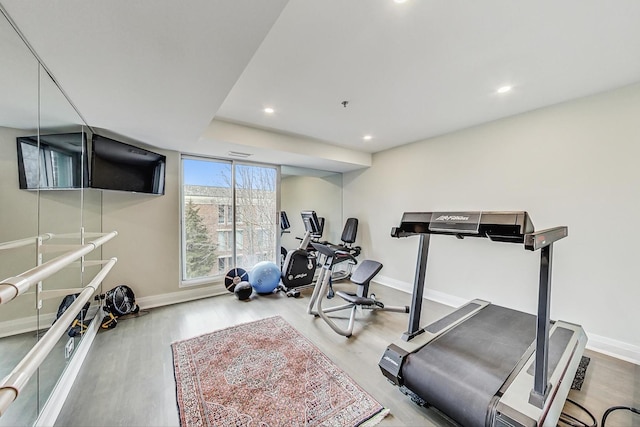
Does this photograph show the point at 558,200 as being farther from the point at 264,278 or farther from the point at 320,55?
the point at 264,278

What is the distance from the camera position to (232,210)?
4.41 meters

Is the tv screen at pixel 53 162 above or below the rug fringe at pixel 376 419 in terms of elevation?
above

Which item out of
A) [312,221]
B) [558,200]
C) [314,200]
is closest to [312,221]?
[312,221]

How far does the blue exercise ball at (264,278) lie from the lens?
406 centimetres

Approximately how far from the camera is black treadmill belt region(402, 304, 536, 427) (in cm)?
155

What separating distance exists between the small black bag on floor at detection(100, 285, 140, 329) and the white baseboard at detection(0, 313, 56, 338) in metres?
1.61

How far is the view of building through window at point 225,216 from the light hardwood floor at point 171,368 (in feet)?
3.02

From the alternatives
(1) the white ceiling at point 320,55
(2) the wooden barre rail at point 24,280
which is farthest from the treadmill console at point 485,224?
(2) the wooden barre rail at point 24,280

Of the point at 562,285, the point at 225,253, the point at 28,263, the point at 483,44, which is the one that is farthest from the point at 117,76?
the point at 562,285

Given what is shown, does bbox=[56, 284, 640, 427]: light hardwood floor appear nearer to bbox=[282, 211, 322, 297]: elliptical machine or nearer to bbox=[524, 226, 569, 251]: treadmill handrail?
bbox=[282, 211, 322, 297]: elliptical machine

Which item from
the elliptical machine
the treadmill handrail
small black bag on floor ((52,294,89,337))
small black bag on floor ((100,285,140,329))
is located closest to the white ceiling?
the treadmill handrail

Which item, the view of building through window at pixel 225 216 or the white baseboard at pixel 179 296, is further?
the view of building through window at pixel 225 216

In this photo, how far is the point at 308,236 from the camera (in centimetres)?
388

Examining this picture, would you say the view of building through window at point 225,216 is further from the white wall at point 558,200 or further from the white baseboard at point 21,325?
the white wall at point 558,200
